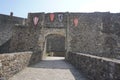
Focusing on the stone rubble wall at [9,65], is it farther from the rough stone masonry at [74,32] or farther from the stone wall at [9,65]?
the rough stone masonry at [74,32]

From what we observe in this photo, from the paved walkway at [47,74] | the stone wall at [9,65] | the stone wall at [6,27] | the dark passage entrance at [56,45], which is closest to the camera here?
the stone wall at [9,65]

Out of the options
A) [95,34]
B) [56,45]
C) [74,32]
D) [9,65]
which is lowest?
[9,65]

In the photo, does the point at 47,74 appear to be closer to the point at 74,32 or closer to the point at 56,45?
the point at 74,32

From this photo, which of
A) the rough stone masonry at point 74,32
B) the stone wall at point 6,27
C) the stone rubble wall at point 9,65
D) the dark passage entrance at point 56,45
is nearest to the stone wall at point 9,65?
the stone rubble wall at point 9,65

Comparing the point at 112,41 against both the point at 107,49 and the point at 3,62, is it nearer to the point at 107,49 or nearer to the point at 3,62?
the point at 107,49

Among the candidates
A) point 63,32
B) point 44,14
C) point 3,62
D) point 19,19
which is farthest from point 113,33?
point 19,19

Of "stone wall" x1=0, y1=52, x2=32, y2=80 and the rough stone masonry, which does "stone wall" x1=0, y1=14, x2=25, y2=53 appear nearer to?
the rough stone masonry

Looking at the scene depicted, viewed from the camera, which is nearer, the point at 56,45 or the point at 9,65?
the point at 9,65

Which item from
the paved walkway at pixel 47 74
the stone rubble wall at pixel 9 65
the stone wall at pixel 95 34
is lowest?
the paved walkway at pixel 47 74

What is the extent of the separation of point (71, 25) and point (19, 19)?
13156 millimetres

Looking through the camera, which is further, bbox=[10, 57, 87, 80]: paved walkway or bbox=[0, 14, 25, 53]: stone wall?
bbox=[0, 14, 25, 53]: stone wall

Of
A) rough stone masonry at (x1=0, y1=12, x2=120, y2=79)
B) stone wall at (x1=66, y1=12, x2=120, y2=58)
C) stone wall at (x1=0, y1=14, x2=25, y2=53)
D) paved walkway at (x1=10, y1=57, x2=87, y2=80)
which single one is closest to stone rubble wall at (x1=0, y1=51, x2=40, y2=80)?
paved walkway at (x1=10, y1=57, x2=87, y2=80)

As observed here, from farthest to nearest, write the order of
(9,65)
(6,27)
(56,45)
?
(56,45), (6,27), (9,65)

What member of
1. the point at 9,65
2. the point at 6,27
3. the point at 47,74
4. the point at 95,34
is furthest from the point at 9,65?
the point at 6,27
